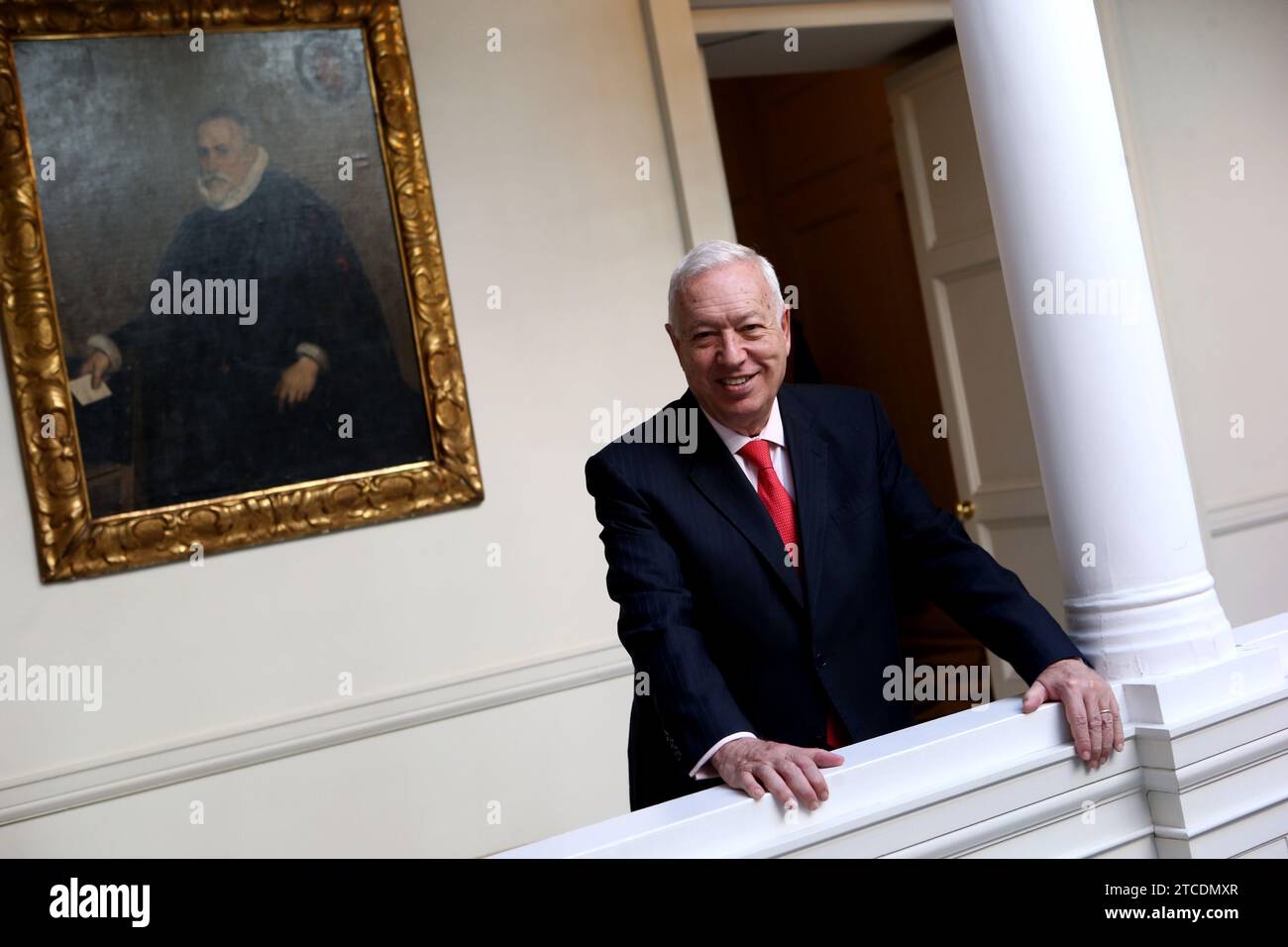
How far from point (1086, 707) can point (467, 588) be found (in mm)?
2317

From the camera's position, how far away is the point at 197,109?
403cm

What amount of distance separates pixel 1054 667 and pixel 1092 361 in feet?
2.02

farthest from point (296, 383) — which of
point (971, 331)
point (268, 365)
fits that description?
point (971, 331)

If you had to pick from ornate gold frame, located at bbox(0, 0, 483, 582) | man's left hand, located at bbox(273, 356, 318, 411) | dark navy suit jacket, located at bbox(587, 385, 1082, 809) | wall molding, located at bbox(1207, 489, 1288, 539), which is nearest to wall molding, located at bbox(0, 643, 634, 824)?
ornate gold frame, located at bbox(0, 0, 483, 582)

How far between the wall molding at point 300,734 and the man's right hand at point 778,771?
2.16 meters

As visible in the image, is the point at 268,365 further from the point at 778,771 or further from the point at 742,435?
the point at 778,771

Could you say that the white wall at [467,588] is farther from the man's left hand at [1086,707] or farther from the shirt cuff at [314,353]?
the man's left hand at [1086,707]

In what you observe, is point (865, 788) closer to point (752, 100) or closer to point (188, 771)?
point (188, 771)

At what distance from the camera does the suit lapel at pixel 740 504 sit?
2.44m

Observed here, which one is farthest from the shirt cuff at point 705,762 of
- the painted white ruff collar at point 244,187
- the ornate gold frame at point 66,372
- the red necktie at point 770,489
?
the painted white ruff collar at point 244,187

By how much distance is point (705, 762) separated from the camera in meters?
2.17

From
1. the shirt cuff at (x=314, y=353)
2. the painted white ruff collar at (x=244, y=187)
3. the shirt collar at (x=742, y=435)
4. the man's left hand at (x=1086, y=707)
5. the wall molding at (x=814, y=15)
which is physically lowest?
the man's left hand at (x=1086, y=707)

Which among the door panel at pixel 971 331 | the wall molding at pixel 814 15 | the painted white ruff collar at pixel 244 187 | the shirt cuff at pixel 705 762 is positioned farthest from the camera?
the door panel at pixel 971 331
